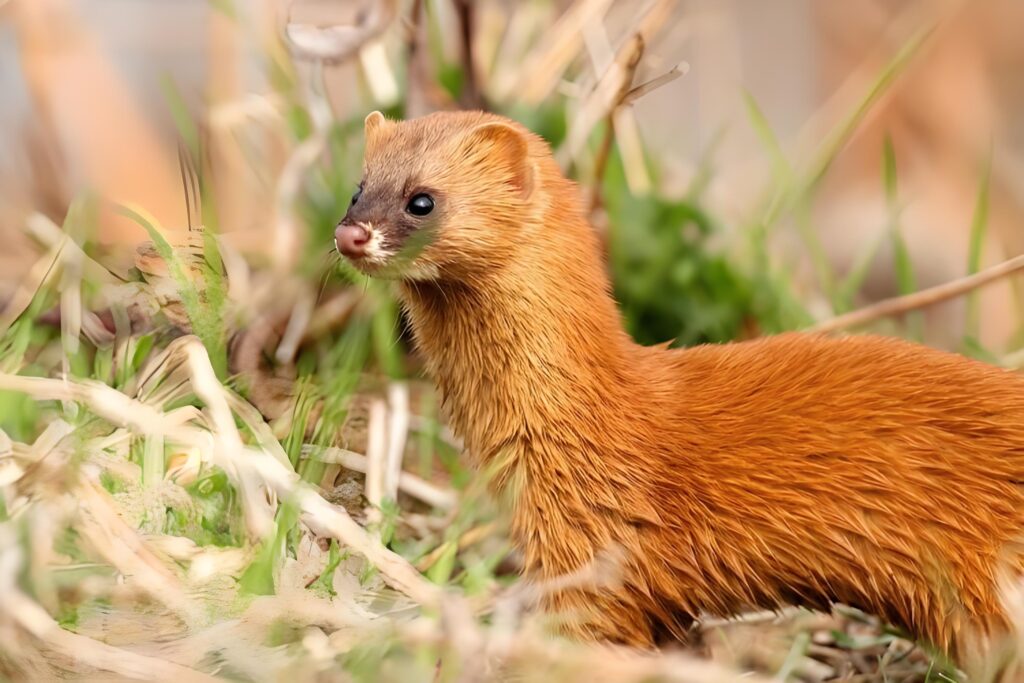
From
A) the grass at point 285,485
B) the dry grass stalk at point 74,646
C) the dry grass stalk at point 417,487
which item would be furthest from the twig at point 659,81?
the dry grass stalk at point 74,646

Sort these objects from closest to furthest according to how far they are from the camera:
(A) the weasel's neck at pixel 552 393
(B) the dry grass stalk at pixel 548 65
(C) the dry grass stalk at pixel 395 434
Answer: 1. (A) the weasel's neck at pixel 552 393
2. (C) the dry grass stalk at pixel 395 434
3. (B) the dry grass stalk at pixel 548 65

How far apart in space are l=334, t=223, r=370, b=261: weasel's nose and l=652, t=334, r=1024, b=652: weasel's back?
44 centimetres

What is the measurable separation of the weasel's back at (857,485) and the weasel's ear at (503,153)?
344mm

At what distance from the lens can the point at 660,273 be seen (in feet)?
7.61

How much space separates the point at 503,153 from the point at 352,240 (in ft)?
0.83

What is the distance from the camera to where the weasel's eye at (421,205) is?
1447 millimetres

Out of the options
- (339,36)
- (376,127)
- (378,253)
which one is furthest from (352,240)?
(339,36)

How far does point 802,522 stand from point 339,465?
2.02 feet

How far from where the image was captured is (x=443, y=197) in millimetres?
1461

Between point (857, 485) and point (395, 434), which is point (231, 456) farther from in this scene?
point (857, 485)

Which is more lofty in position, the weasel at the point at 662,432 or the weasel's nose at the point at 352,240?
Result: the weasel's nose at the point at 352,240

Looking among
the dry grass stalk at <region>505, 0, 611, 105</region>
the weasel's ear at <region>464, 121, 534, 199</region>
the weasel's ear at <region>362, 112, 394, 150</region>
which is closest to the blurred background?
the dry grass stalk at <region>505, 0, 611, 105</region>

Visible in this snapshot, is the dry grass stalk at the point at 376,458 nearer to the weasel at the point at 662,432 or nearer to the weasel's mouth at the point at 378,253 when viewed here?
the weasel at the point at 662,432

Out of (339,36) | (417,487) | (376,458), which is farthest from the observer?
(339,36)
